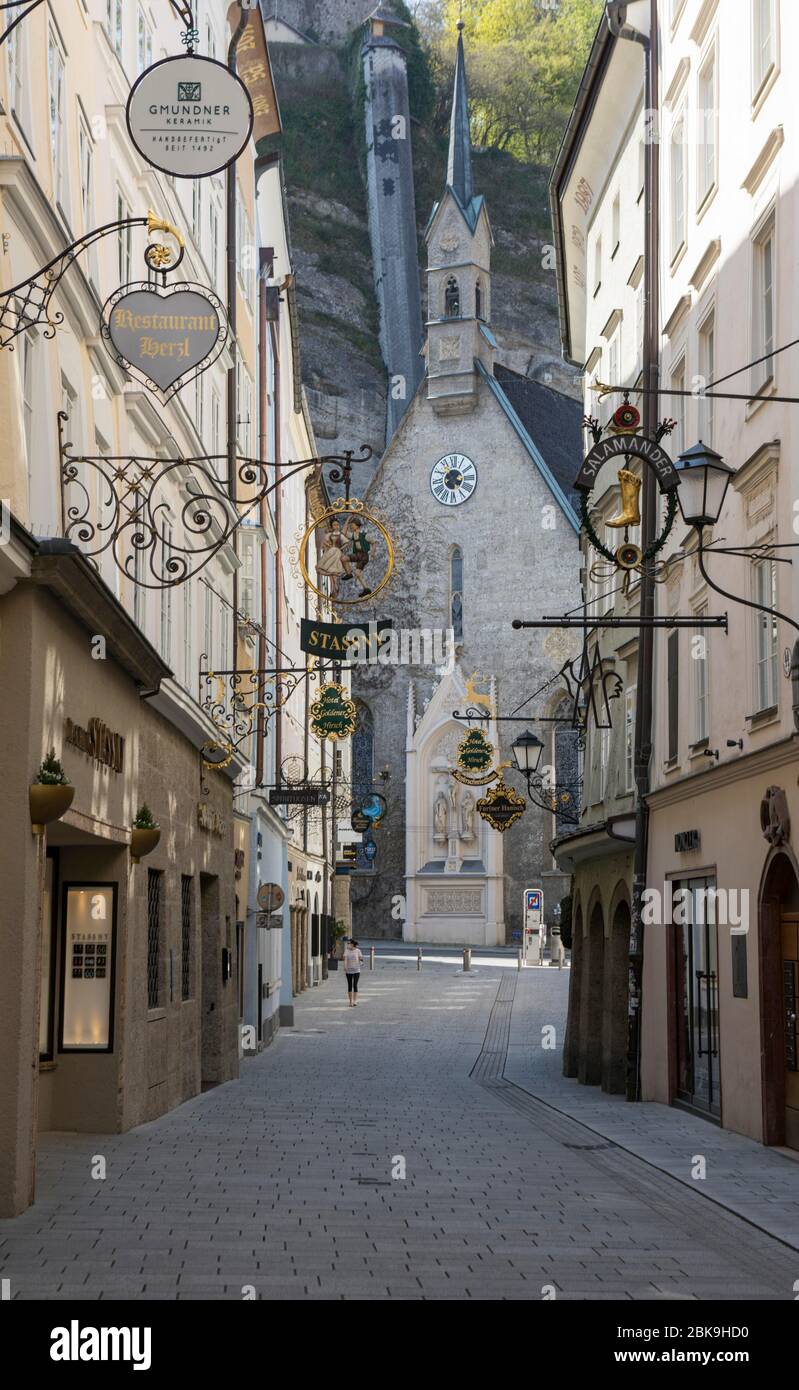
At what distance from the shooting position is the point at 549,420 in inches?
2881

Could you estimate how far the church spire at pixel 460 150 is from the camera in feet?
243

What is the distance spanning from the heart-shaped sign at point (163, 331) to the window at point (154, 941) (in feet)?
22.4

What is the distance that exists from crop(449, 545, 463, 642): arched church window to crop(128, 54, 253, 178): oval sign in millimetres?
57229

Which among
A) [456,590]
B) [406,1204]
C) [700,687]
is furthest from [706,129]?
[456,590]

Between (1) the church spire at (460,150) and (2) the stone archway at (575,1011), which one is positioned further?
(1) the church spire at (460,150)

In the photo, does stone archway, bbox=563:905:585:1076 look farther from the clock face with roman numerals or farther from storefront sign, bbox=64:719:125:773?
the clock face with roman numerals

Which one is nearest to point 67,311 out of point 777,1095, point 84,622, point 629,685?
point 84,622

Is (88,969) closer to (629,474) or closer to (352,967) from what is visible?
(629,474)

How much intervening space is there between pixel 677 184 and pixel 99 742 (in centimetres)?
Result: 1109

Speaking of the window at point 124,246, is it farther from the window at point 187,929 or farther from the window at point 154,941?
the window at point 187,929

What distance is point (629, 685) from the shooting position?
23.7m

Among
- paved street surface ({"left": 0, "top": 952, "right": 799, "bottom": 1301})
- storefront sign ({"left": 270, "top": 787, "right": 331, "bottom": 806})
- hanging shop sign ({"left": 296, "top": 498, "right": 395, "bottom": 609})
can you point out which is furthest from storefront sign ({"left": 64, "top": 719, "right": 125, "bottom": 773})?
storefront sign ({"left": 270, "top": 787, "right": 331, "bottom": 806})

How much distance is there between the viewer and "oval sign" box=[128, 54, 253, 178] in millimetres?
9625

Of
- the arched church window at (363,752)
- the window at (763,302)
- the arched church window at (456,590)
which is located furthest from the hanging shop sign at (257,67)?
the arched church window at (363,752)
